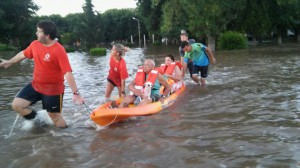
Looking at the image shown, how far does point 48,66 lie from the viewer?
6312 mm

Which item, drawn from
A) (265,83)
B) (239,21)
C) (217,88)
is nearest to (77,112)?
(217,88)

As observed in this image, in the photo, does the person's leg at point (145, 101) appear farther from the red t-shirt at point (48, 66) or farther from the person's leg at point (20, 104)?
the person's leg at point (20, 104)

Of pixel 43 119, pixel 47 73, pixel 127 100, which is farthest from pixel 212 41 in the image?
pixel 47 73

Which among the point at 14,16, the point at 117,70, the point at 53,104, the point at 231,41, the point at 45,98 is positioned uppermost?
the point at 14,16

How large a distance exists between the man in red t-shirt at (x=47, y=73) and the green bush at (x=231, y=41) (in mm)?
25156

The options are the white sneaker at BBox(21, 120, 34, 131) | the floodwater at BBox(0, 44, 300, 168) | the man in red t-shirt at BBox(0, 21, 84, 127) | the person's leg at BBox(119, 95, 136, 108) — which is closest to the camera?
Answer: the floodwater at BBox(0, 44, 300, 168)

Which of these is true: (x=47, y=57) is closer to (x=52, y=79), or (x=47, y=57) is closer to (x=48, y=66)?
(x=48, y=66)

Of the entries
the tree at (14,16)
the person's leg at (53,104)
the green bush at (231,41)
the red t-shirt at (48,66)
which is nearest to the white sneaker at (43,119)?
the person's leg at (53,104)

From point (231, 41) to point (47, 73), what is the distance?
25.7m

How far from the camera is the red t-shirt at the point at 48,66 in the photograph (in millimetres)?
6148

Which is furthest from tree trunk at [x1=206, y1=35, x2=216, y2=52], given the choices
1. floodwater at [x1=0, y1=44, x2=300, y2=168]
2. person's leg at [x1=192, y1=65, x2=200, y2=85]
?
floodwater at [x1=0, y1=44, x2=300, y2=168]

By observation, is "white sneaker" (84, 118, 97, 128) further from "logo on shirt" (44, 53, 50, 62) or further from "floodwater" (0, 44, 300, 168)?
"logo on shirt" (44, 53, 50, 62)

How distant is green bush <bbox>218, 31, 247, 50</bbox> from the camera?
99.7 ft

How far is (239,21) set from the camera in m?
31.5
